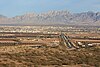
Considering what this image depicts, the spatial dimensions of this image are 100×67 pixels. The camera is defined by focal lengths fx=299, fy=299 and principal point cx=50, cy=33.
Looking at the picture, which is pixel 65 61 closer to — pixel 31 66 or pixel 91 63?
pixel 91 63

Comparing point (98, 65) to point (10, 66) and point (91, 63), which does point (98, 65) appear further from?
point (10, 66)

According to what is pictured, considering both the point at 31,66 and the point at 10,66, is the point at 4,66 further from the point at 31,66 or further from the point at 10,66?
the point at 31,66

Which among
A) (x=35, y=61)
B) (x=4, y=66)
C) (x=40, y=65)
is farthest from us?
(x=35, y=61)

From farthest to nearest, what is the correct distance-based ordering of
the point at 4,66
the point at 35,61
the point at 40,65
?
the point at 35,61 → the point at 40,65 → the point at 4,66

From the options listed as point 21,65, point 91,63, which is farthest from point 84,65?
point 21,65

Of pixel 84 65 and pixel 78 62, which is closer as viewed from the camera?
pixel 84 65

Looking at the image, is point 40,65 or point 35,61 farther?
point 35,61

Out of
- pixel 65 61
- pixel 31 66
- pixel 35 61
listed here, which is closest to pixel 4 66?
pixel 31 66
